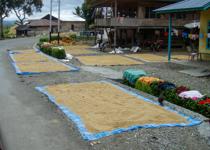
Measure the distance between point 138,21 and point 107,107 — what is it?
21499 millimetres

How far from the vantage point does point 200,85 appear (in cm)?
1340

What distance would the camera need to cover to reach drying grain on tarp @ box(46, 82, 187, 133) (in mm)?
8273

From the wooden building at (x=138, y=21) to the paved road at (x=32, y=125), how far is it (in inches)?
763

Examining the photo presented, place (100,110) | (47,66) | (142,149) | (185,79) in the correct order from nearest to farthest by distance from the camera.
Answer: (142,149)
(100,110)
(185,79)
(47,66)

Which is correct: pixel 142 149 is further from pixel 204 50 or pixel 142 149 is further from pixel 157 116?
pixel 204 50

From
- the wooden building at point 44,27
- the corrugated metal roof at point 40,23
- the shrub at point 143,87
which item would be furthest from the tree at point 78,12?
the shrub at point 143,87

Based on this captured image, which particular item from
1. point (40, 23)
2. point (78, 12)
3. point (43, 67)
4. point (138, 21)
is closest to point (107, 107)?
point (43, 67)

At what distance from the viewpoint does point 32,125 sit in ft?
27.4

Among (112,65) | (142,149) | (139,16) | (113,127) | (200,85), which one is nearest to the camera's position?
(142,149)

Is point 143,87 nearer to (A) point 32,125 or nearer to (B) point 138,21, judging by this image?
(A) point 32,125

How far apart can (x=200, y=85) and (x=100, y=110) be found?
5319 mm

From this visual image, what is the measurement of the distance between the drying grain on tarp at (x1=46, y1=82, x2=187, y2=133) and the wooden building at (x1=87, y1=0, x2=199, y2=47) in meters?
18.3

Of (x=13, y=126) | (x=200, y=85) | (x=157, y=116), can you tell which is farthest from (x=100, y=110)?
(x=200, y=85)

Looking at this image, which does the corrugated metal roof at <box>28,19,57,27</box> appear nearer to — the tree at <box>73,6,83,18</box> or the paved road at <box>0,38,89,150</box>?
the tree at <box>73,6,83,18</box>
